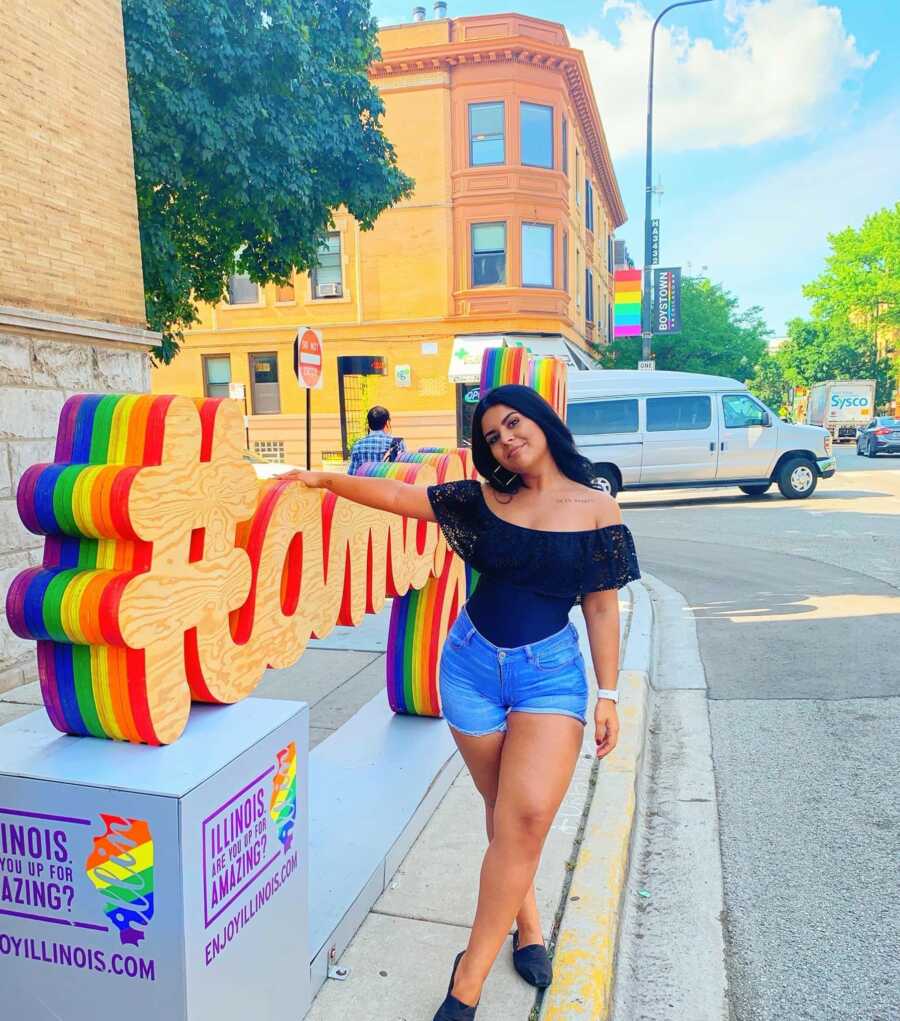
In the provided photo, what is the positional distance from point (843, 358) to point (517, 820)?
56.7 m

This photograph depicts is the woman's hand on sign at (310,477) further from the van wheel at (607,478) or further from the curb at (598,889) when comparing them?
the van wheel at (607,478)

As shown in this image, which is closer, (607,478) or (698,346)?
(607,478)

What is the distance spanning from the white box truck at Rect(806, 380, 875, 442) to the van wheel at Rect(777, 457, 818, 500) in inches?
1143

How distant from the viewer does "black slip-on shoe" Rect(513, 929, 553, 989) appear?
2.53m

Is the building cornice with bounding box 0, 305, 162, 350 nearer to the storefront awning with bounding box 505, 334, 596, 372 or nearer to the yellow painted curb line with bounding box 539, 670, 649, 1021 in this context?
the yellow painted curb line with bounding box 539, 670, 649, 1021

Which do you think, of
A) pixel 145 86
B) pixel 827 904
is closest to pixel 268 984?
pixel 827 904

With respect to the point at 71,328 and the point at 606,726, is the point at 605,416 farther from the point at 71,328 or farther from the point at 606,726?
the point at 606,726

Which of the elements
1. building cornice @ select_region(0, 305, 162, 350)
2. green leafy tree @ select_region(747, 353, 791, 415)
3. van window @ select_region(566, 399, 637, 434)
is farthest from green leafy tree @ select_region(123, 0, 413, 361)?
green leafy tree @ select_region(747, 353, 791, 415)

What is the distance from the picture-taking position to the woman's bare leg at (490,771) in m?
2.38

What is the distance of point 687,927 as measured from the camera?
3.06m

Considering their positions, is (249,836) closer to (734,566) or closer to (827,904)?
(827,904)

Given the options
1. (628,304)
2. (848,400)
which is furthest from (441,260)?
(848,400)

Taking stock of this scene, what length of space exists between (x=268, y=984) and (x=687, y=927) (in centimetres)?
169

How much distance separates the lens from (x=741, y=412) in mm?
15727
